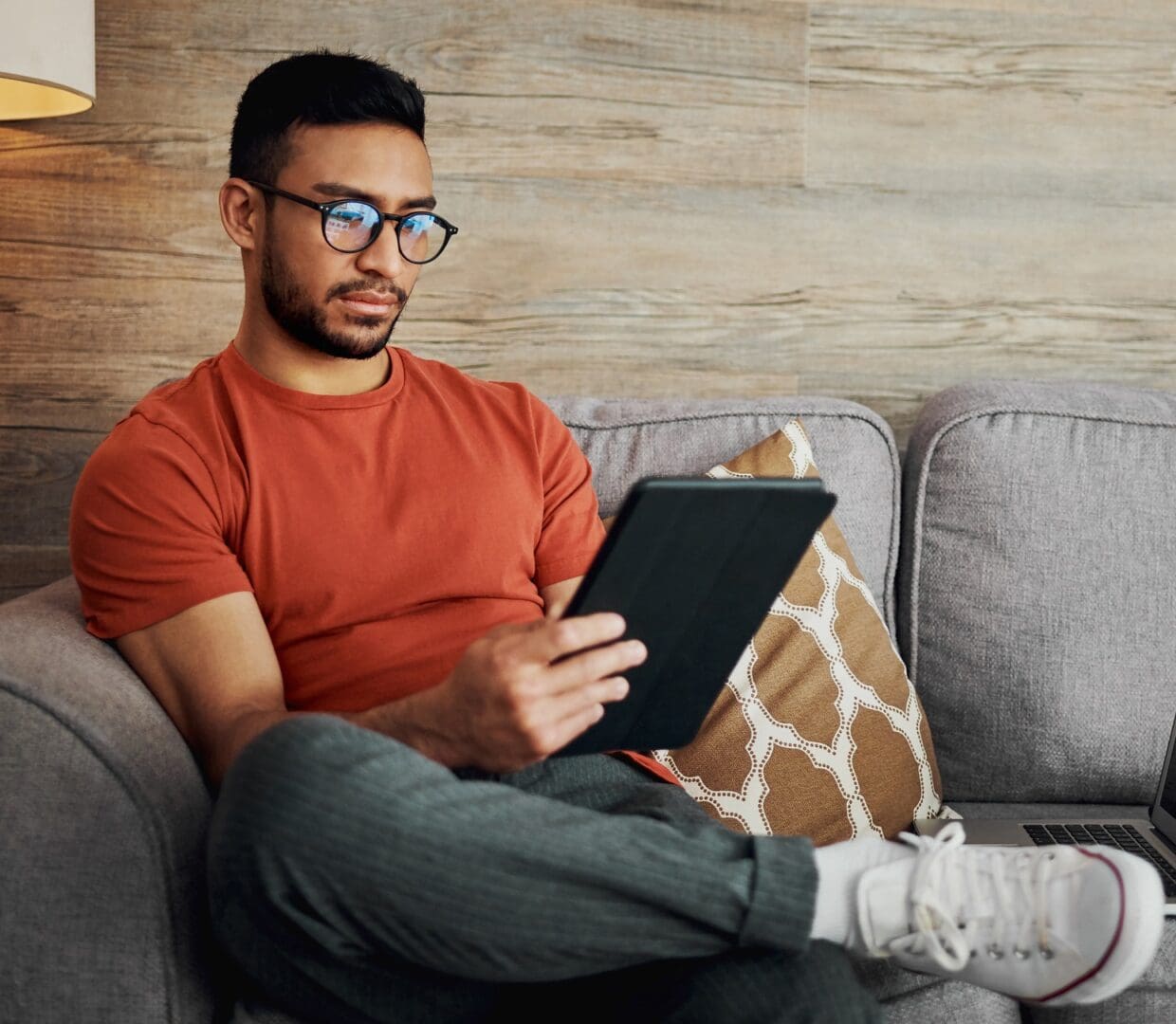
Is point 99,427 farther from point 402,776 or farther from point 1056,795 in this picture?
point 1056,795

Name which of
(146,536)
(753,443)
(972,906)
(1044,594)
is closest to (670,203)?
(753,443)

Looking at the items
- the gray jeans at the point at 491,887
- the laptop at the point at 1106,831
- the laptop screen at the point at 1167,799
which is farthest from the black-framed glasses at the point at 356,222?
the laptop screen at the point at 1167,799

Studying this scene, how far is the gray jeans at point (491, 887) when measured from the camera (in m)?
0.94

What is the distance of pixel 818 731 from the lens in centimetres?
147

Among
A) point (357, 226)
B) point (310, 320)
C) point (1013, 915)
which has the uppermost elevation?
point (357, 226)

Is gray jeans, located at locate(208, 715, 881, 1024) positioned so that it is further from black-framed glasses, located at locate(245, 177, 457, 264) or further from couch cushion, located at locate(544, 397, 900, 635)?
couch cushion, located at locate(544, 397, 900, 635)

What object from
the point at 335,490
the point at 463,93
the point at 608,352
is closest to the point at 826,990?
the point at 335,490

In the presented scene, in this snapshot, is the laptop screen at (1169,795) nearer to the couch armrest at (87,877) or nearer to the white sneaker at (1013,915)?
the white sneaker at (1013,915)

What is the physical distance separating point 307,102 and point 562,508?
0.55 m

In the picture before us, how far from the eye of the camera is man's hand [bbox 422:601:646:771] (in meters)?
1.00

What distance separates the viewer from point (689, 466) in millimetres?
1708

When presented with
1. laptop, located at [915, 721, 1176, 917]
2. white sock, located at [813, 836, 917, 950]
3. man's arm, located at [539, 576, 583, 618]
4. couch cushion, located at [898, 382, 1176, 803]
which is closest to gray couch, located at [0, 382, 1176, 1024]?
couch cushion, located at [898, 382, 1176, 803]

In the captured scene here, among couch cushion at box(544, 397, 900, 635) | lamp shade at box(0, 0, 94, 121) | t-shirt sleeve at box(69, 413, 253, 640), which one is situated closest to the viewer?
t-shirt sleeve at box(69, 413, 253, 640)

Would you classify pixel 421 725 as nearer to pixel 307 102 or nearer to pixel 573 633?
pixel 573 633
